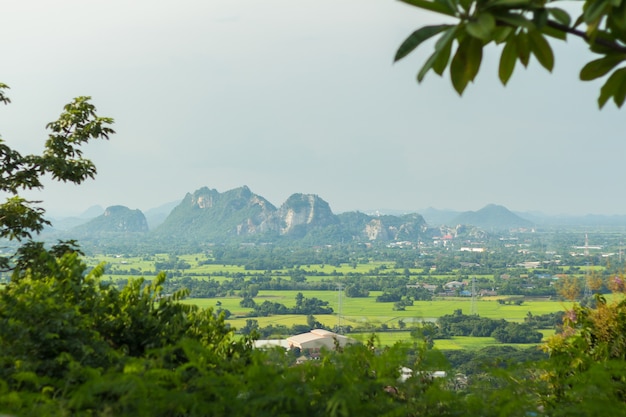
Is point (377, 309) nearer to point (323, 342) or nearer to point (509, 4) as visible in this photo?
point (323, 342)

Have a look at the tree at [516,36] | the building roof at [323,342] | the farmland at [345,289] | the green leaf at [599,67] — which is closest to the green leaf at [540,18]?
the tree at [516,36]

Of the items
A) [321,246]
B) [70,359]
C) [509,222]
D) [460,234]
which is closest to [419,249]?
[321,246]

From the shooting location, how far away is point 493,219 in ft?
623

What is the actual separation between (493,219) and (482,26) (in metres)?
195

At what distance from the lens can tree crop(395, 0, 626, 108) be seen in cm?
166

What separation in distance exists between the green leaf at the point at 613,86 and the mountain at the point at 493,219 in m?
186

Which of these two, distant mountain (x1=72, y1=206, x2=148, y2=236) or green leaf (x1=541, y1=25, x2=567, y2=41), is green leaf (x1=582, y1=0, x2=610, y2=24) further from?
distant mountain (x1=72, y1=206, x2=148, y2=236)

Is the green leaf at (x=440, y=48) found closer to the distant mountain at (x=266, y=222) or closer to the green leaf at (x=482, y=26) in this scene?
the green leaf at (x=482, y=26)

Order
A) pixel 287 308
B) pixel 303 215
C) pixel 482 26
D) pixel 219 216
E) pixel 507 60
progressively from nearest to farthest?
pixel 482 26, pixel 507 60, pixel 287 308, pixel 303 215, pixel 219 216

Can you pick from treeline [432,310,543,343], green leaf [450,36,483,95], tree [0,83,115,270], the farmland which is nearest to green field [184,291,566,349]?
Answer: the farmland

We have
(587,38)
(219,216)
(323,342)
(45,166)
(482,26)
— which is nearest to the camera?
(482,26)

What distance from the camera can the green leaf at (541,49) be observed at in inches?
74.9

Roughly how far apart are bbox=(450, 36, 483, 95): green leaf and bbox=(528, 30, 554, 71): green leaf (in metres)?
0.18

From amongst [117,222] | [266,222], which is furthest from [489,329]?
[117,222]
